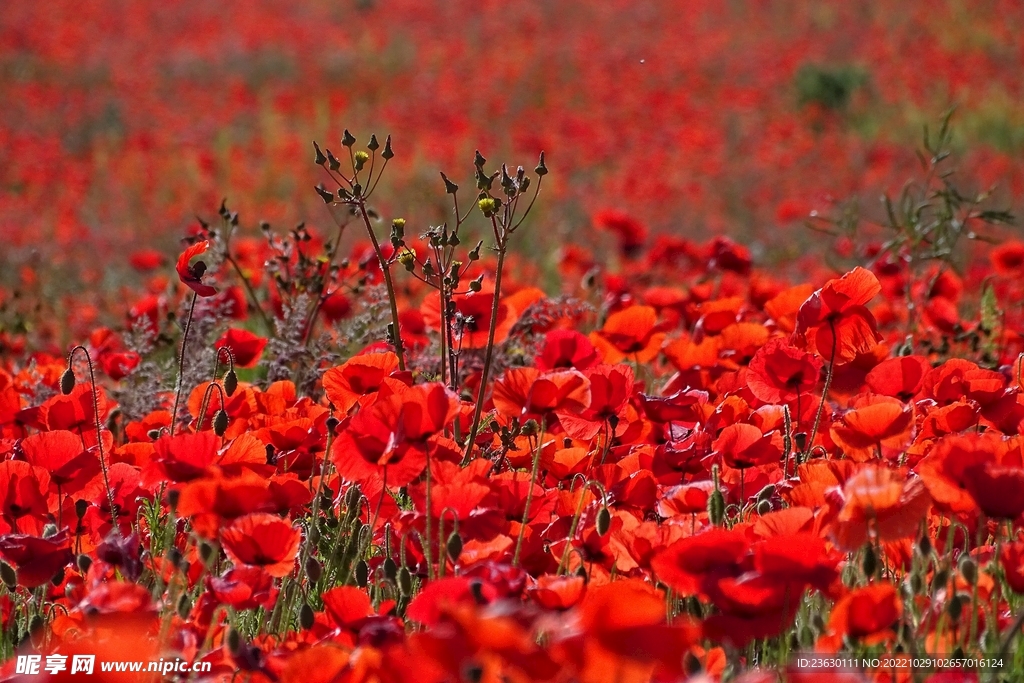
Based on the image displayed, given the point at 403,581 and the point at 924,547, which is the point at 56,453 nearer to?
the point at 403,581

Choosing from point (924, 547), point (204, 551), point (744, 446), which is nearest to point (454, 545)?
point (204, 551)

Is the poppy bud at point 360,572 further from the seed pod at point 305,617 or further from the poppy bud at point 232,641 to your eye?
the poppy bud at point 232,641

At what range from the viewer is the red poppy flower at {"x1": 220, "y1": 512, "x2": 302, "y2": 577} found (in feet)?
4.26

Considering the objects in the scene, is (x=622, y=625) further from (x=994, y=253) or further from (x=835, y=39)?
(x=835, y=39)

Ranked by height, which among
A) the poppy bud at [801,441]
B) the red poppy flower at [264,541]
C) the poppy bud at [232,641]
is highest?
the poppy bud at [801,441]

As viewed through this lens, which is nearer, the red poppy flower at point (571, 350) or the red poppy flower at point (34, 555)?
the red poppy flower at point (34, 555)

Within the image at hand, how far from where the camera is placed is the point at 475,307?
2.29 meters

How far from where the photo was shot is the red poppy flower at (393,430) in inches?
54.5

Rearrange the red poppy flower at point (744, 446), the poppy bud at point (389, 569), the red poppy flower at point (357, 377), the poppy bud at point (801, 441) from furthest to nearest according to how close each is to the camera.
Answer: the poppy bud at point (801, 441), the red poppy flower at point (357, 377), the red poppy flower at point (744, 446), the poppy bud at point (389, 569)

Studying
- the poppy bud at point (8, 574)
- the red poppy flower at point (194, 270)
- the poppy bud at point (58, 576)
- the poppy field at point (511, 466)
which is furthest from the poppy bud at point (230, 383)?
the poppy bud at point (8, 574)

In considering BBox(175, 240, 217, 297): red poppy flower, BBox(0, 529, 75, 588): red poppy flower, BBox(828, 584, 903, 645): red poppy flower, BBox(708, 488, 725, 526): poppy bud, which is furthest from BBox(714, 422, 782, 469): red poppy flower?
BBox(0, 529, 75, 588): red poppy flower

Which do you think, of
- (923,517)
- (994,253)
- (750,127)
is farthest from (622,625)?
(750,127)

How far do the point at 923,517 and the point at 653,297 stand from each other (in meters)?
1.95

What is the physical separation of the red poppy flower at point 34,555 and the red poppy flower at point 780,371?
104 centimetres
